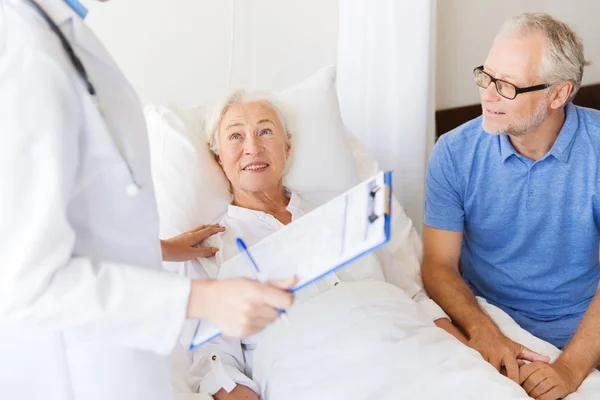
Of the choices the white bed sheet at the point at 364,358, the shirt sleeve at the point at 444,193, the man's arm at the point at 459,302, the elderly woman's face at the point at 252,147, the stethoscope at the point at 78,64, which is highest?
the stethoscope at the point at 78,64

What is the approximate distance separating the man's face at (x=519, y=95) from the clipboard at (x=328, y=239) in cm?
85

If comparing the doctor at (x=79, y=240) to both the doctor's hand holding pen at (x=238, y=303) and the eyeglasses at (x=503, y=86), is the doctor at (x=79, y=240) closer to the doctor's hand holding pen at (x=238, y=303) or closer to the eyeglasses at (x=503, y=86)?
the doctor's hand holding pen at (x=238, y=303)

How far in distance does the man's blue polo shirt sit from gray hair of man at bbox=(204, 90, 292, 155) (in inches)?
18.6

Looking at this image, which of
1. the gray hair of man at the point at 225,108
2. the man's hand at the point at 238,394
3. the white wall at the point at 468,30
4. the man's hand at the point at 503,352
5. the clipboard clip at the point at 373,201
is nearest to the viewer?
the clipboard clip at the point at 373,201

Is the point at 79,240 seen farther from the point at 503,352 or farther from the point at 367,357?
the point at 503,352

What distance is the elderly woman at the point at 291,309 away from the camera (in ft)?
4.20

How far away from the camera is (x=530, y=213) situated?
1.74 m

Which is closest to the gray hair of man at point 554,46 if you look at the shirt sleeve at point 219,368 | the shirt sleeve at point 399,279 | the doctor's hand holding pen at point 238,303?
the shirt sleeve at point 399,279

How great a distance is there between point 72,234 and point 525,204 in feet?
4.25

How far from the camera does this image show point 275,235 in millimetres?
1026

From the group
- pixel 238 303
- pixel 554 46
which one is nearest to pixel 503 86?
pixel 554 46

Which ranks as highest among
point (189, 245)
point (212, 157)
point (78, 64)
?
point (78, 64)

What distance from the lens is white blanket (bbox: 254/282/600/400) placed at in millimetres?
1245

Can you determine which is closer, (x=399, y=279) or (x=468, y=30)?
(x=399, y=279)
